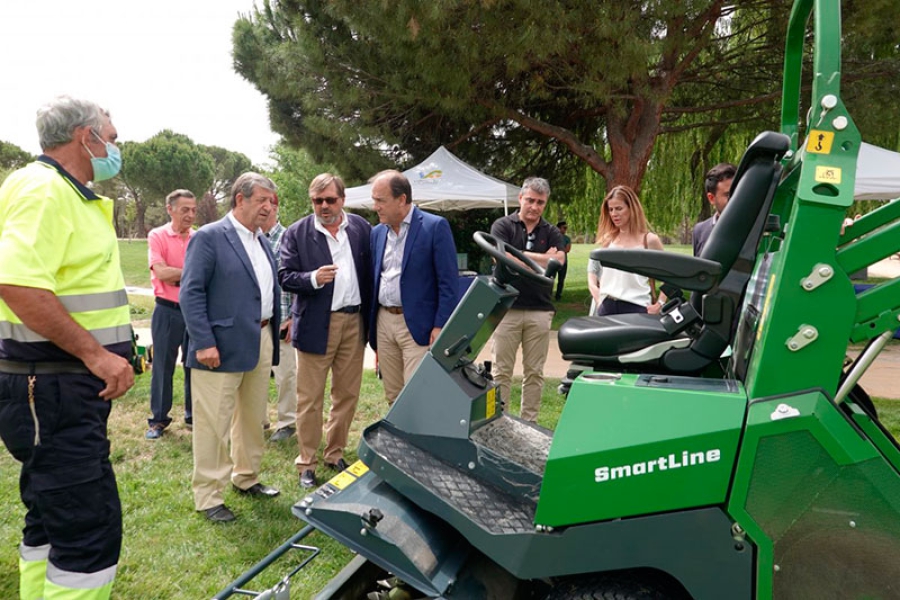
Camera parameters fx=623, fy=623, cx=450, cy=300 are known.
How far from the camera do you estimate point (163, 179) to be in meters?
60.8

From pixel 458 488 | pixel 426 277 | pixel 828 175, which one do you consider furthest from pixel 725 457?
pixel 426 277

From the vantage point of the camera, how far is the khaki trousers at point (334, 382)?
407cm

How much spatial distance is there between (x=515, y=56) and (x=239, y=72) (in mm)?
7507

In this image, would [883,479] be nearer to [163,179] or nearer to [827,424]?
[827,424]

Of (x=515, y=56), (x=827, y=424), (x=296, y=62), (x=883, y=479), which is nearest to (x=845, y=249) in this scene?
(x=827, y=424)

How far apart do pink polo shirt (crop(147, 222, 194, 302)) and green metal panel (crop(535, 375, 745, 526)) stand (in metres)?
4.22

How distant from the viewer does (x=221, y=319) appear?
3553mm

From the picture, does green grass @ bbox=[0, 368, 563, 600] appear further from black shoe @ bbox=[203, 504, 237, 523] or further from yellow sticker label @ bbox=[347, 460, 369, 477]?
yellow sticker label @ bbox=[347, 460, 369, 477]

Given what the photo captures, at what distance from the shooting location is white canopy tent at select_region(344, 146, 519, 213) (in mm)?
10734

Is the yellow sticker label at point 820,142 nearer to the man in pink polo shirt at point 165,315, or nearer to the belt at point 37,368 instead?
the belt at point 37,368

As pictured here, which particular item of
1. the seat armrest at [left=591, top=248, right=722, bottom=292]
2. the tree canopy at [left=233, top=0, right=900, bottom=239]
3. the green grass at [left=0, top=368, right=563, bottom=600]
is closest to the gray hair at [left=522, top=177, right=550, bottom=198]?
the green grass at [left=0, top=368, right=563, bottom=600]

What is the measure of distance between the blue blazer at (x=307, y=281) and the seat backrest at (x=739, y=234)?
2542mm

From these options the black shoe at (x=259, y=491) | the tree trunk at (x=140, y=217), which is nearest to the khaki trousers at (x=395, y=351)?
the black shoe at (x=259, y=491)

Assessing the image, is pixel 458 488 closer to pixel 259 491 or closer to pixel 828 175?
pixel 828 175
